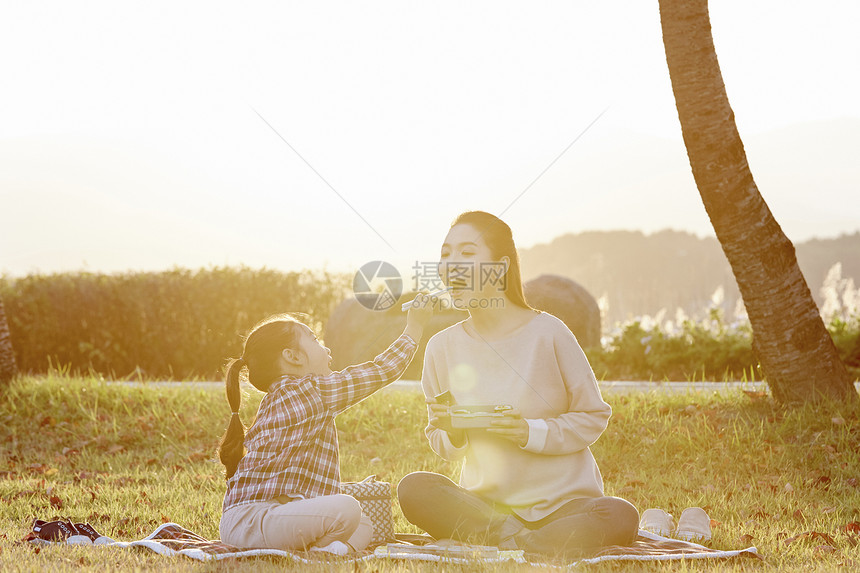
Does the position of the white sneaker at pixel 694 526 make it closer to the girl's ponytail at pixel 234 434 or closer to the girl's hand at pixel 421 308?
the girl's hand at pixel 421 308

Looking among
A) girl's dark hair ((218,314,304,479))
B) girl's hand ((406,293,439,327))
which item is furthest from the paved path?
girl's dark hair ((218,314,304,479))

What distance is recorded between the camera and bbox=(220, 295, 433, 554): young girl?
173 inches

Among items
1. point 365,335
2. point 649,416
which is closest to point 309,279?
point 365,335

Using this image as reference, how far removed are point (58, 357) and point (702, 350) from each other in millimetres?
9461

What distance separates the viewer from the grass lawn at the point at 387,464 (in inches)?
187

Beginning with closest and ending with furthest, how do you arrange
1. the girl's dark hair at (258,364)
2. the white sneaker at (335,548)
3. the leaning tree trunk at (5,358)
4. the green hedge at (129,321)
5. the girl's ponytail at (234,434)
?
the white sneaker at (335,548)
the girl's dark hair at (258,364)
the girl's ponytail at (234,434)
the leaning tree trunk at (5,358)
the green hedge at (129,321)

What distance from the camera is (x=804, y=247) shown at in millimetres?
26875

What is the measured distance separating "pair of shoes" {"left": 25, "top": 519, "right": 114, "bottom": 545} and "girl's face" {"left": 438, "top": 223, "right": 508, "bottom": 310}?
7.86 ft

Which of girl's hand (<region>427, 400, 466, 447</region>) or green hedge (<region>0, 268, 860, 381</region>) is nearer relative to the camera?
girl's hand (<region>427, 400, 466, 447</region>)

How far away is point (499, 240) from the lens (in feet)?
14.5

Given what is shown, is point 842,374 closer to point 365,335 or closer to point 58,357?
point 365,335

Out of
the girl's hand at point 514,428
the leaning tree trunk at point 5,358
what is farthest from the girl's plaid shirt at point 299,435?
the leaning tree trunk at point 5,358

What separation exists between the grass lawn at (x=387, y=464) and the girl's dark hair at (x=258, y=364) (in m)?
0.70

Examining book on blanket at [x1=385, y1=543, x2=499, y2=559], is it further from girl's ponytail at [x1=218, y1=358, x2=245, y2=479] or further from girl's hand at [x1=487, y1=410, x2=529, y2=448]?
girl's ponytail at [x1=218, y1=358, x2=245, y2=479]
